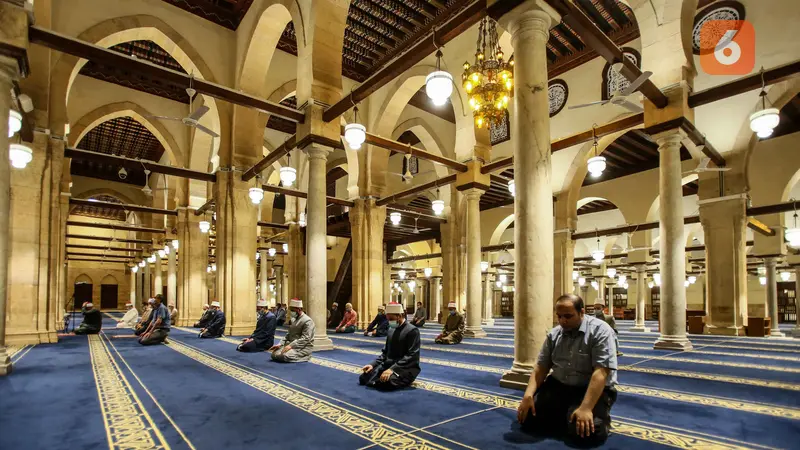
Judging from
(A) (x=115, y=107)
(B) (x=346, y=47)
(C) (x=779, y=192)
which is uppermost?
(B) (x=346, y=47)

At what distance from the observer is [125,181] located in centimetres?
2169

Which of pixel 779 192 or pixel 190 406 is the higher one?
pixel 779 192

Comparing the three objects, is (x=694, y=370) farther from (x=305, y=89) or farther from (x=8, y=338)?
(x=8, y=338)

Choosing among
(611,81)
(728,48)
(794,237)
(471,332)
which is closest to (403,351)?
(471,332)

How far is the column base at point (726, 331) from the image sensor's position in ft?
35.1

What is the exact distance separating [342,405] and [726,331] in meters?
11.0

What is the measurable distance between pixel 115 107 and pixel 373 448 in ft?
45.9

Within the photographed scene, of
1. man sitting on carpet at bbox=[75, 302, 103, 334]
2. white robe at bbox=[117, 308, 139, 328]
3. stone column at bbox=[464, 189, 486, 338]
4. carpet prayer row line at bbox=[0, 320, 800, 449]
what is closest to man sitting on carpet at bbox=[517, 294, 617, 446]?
carpet prayer row line at bbox=[0, 320, 800, 449]

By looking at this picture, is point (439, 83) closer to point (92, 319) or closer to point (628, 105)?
point (628, 105)

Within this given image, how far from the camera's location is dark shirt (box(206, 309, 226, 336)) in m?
9.84

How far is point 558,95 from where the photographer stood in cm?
1370

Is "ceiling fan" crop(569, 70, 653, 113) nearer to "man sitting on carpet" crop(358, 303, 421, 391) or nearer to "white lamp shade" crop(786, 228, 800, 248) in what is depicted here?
"man sitting on carpet" crop(358, 303, 421, 391)

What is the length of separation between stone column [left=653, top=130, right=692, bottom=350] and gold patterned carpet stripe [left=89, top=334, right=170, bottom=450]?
7366 millimetres

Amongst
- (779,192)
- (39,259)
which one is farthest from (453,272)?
(39,259)
